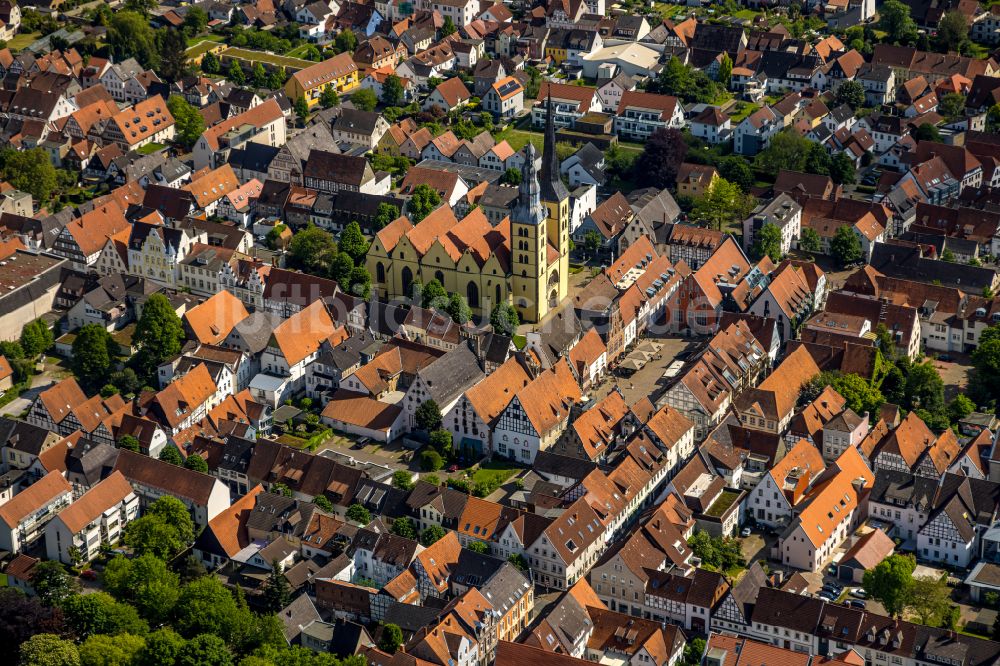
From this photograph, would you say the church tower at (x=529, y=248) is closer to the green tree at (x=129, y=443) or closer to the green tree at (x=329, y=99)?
the green tree at (x=129, y=443)

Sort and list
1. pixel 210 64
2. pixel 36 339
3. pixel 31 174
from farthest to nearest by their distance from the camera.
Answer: pixel 210 64, pixel 31 174, pixel 36 339

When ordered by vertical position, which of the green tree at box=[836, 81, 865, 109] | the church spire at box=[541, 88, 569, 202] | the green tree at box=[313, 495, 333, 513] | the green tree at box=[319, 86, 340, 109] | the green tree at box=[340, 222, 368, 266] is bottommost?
the green tree at box=[313, 495, 333, 513]

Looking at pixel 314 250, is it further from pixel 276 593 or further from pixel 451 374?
pixel 276 593

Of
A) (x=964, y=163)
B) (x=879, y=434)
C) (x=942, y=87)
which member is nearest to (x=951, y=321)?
(x=879, y=434)

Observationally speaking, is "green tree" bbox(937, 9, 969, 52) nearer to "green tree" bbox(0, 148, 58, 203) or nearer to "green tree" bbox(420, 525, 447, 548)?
"green tree" bbox(0, 148, 58, 203)

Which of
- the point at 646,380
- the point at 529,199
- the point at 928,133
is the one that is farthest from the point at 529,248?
the point at 928,133

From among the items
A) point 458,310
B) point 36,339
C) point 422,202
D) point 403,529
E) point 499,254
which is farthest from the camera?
point 422,202

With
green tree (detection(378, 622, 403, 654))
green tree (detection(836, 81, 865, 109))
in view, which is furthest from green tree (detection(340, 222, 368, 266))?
green tree (detection(836, 81, 865, 109))

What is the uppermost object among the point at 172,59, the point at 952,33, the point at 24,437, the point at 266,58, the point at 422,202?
the point at 952,33
